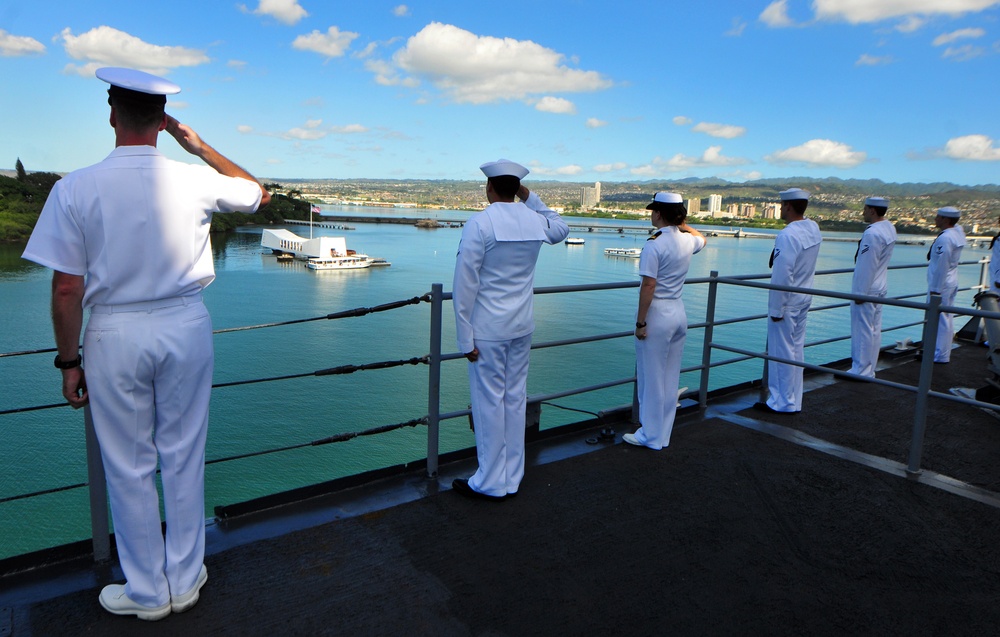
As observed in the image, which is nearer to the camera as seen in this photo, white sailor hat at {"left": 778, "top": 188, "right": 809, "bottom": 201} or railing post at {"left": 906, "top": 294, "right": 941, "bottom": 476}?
railing post at {"left": 906, "top": 294, "right": 941, "bottom": 476}

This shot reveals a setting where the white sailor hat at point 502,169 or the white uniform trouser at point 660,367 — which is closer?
the white sailor hat at point 502,169

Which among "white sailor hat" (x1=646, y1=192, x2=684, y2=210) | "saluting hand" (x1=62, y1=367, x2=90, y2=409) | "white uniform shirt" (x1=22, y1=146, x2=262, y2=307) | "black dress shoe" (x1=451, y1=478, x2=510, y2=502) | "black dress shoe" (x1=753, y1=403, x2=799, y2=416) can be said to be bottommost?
"black dress shoe" (x1=753, y1=403, x2=799, y2=416)

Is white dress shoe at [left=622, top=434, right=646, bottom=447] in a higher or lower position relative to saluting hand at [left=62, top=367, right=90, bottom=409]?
lower

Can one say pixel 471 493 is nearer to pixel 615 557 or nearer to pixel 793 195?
pixel 615 557

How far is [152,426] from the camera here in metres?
2.08

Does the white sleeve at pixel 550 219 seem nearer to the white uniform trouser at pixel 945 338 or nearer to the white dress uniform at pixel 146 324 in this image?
the white dress uniform at pixel 146 324

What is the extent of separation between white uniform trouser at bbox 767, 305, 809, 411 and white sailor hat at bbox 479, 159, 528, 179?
2784mm

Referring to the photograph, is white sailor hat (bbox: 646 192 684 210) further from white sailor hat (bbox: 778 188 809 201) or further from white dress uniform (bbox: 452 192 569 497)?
white sailor hat (bbox: 778 188 809 201)

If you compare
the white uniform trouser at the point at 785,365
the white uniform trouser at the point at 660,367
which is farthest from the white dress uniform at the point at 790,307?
the white uniform trouser at the point at 660,367

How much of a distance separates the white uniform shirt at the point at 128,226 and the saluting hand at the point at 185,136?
128 mm

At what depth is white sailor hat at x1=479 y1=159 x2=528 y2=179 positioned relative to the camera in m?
2.98

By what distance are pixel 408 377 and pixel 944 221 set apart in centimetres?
3035

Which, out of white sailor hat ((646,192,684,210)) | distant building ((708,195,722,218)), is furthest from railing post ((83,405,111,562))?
distant building ((708,195,722,218))

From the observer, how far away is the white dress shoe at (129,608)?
2.16 m
